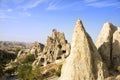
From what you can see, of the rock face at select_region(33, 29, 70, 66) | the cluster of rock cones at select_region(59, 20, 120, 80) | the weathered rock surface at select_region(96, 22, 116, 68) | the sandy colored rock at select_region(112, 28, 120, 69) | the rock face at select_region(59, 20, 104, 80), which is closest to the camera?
the rock face at select_region(59, 20, 104, 80)

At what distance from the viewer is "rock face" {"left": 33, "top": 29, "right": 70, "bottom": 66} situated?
4422 inches

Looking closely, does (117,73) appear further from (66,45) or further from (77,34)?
(66,45)

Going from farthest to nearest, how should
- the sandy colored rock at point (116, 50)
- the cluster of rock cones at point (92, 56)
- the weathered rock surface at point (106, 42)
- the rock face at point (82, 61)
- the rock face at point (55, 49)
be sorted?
the rock face at point (55, 49)
the sandy colored rock at point (116, 50)
the weathered rock surface at point (106, 42)
the cluster of rock cones at point (92, 56)
the rock face at point (82, 61)

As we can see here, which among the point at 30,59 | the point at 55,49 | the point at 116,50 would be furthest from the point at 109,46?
the point at 30,59

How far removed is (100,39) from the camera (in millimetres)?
43938

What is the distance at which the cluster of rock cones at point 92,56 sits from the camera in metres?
38.2

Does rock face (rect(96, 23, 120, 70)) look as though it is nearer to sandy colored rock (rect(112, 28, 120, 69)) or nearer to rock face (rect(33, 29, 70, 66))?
sandy colored rock (rect(112, 28, 120, 69))

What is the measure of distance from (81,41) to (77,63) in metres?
3.68

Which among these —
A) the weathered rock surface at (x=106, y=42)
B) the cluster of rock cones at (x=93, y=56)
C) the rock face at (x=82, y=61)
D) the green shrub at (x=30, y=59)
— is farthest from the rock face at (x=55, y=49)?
the rock face at (x=82, y=61)

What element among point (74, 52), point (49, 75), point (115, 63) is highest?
point (74, 52)

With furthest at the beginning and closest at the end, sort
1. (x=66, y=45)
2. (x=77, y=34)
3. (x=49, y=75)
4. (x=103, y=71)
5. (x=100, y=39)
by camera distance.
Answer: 1. (x=66, y=45)
2. (x=49, y=75)
3. (x=100, y=39)
4. (x=77, y=34)
5. (x=103, y=71)

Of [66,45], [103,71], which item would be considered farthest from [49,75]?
[103,71]

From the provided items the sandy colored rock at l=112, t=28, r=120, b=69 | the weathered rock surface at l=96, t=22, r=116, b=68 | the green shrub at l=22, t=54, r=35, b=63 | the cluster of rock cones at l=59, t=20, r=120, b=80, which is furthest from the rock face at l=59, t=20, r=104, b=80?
the green shrub at l=22, t=54, r=35, b=63

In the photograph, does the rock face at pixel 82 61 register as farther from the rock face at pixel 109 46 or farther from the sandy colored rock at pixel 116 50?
the sandy colored rock at pixel 116 50
